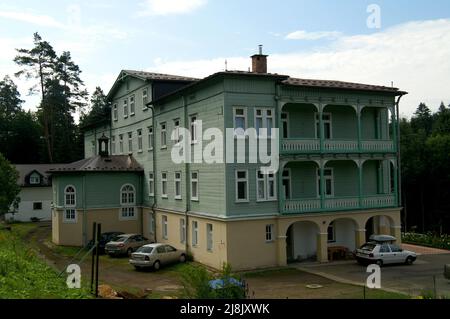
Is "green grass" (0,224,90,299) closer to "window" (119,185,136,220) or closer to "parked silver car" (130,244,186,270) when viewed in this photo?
"parked silver car" (130,244,186,270)

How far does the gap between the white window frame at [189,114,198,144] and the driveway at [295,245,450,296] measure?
9.48m

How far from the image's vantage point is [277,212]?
87.7 feet

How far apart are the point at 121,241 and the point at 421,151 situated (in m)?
44.6

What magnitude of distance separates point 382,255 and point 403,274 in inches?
74.9

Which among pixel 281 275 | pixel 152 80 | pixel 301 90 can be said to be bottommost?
pixel 281 275

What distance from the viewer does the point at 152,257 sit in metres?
26.3

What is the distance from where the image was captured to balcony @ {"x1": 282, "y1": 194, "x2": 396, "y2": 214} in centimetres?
2714

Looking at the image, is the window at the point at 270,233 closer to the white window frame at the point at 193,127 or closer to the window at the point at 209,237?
the window at the point at 209,237

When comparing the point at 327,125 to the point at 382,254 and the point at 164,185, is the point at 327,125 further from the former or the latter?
the point at 164,185

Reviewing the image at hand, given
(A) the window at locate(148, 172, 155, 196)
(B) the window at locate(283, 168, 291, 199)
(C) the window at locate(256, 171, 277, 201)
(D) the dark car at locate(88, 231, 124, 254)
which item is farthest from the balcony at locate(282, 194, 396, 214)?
(D) the dark car at locate(88, 231, 124, 254)

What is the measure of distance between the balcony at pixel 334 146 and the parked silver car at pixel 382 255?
225 inches

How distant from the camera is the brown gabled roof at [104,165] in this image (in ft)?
118

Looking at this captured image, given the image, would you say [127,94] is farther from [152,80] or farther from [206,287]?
[206,287]

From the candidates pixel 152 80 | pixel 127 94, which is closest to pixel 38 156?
pixel 127 94
